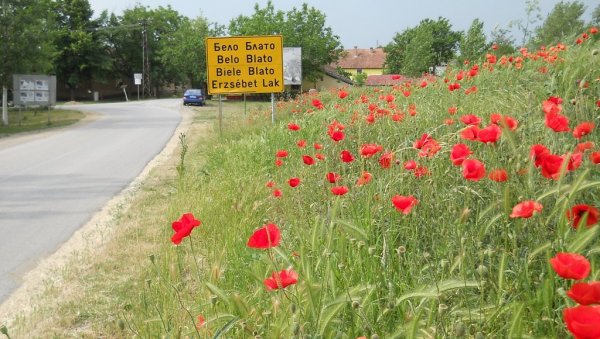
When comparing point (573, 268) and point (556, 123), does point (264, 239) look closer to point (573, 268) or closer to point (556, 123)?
point (573, 268)

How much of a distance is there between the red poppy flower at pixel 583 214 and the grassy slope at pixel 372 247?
0.04 m

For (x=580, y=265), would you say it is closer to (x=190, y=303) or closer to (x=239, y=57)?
(x=190, y=303)

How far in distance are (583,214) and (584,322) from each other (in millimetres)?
828

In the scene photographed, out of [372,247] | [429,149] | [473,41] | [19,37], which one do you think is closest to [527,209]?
[372,247]

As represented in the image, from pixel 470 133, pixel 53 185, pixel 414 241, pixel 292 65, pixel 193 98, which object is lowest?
pixel 53 185

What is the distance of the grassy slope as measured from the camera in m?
1.97

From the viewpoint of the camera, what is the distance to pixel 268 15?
6394 cm

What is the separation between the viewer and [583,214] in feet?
5.95

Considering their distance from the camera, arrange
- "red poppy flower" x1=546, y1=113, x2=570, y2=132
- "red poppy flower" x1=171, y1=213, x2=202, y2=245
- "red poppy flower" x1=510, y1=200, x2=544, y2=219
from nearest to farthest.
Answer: "red poppy flower" x1=510, y1=200, x2=544, y2=219 < "red poppy flower" x1=171, y1=213, x2=202, y2=245 < "red poppy flower" x1=546, y1=113, x2=570, y2=132

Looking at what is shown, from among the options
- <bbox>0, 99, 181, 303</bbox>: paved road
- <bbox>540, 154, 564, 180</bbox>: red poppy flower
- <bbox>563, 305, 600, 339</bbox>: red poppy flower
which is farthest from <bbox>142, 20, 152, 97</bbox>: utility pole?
<bbox>563, 305, 600, 339</bbox>: red poppy flower

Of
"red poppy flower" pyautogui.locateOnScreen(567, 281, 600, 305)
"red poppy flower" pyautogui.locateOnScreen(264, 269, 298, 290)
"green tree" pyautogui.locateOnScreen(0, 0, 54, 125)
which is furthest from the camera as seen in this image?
"green tree" pyautogui.locateOnScreen(0, 0, 54, 125)

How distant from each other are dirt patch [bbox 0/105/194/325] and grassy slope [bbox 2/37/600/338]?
202 millimetres

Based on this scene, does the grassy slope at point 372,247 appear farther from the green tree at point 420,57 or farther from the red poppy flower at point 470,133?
the green tree at point 420,57

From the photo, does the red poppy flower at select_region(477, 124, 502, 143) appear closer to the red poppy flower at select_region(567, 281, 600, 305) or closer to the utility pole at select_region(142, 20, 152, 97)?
the red poppy flower at select_region(567, 281, 600, 305)
